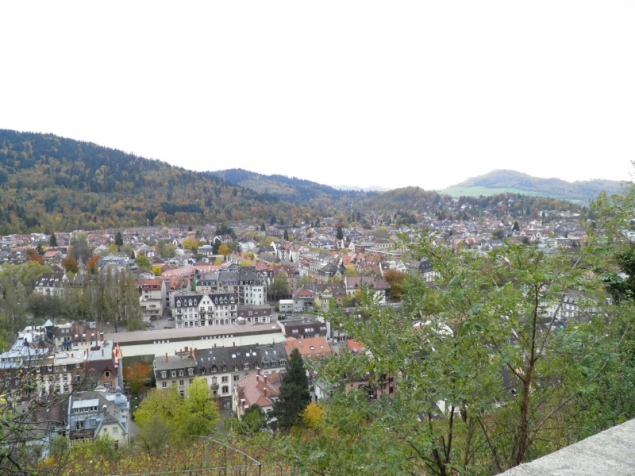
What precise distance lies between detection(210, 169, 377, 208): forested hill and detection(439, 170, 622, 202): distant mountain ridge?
116 ft

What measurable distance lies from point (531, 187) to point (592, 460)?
165770 millimetres

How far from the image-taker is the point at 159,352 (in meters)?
20.2

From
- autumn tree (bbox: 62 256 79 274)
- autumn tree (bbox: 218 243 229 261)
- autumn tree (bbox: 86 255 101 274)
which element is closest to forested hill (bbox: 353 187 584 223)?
autumn tree (bbox: 218 243 229 261)

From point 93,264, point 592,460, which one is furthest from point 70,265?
point 592,460

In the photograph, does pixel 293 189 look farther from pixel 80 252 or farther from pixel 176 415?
pixel 176 415

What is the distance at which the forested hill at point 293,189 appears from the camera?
144 m

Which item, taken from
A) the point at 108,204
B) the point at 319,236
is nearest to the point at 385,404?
the point at 319,236

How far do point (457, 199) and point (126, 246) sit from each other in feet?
279

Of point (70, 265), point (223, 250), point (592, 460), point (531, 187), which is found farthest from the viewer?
point (531, 187)

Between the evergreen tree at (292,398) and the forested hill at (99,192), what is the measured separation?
194 feet

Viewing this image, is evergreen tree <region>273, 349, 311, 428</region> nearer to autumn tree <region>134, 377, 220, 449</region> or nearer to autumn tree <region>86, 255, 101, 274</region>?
autumn tree <region>134, 377, 220, 449</region>

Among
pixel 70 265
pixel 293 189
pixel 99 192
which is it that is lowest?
pixel 70 265

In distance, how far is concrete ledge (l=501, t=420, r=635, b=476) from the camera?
54.0 inches

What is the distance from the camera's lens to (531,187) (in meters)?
150
